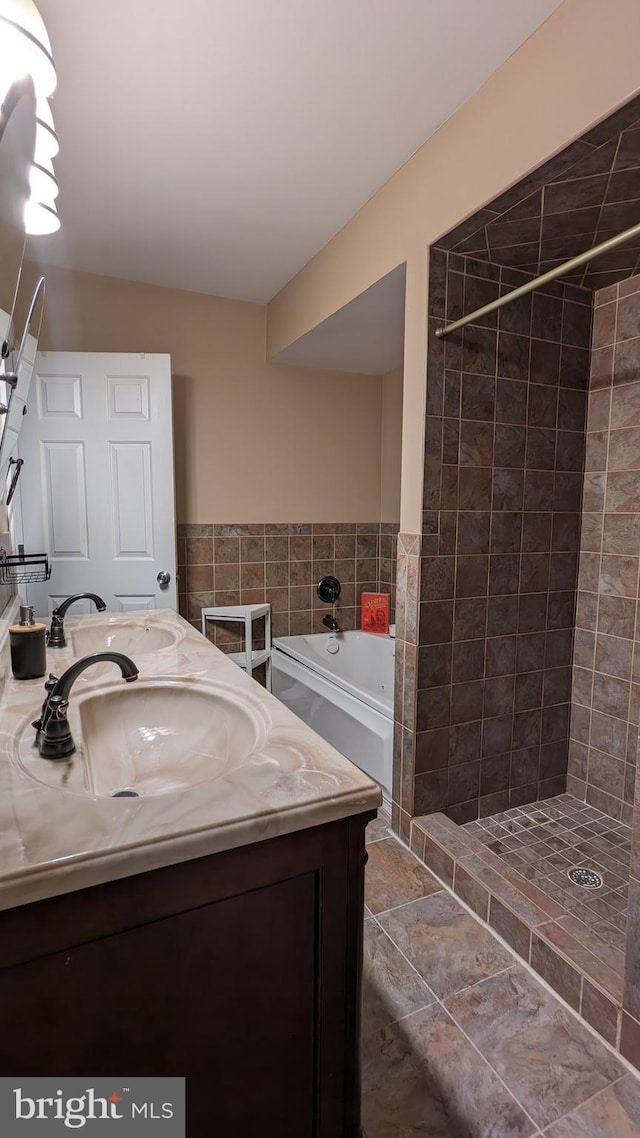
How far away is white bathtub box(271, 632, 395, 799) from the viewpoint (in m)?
2.25

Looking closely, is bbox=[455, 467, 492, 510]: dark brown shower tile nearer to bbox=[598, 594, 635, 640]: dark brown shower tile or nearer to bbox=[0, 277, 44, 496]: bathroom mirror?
bbox=[598, 594, 635, 640]: dark brown shower tile

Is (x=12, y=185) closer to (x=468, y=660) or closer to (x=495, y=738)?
(x=468, y=660)

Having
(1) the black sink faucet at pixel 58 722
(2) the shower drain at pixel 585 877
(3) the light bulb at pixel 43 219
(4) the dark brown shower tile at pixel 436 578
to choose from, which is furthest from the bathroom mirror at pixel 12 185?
(2) the shower drain at pixel 585 877

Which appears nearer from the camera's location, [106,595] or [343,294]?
[343,294]

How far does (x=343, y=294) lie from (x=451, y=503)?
1097mm

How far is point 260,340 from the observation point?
320 centimetres

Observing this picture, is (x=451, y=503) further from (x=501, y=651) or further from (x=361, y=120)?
(x=361, y=120)

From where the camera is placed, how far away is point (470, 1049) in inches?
51.1

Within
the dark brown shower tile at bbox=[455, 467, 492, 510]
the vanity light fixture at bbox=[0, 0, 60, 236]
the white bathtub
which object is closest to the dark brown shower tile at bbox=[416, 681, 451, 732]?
the white bathtub

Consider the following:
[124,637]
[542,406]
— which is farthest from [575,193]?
[124,637]

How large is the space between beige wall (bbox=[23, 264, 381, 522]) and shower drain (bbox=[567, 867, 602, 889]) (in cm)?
227

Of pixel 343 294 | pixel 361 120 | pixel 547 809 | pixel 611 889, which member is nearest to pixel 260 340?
pixel 343 294

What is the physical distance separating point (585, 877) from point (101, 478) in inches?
106

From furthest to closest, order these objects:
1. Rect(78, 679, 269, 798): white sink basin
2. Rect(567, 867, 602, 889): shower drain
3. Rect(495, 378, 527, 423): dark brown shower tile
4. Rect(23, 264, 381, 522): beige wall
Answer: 1. Rect(23, 264, 381, 522): beige wall
2. Rect(495, 378, 527, 423): dark brown shower tile
3. Rect(567, 867, 602, 889): shower drain
4. Rect(78, 679, 269, 798): white sink basin
